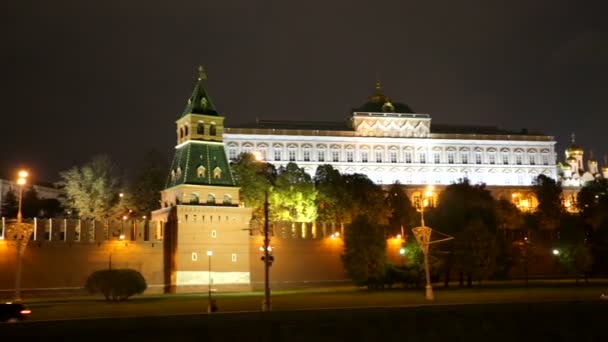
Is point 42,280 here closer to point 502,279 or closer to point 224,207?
point 224,207

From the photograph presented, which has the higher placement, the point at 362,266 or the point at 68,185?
the point at 68,185

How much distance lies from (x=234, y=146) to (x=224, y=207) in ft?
161

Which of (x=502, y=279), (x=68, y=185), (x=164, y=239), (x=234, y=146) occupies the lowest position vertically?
(x=502, y=279)

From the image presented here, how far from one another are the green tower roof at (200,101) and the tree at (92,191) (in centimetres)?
1513

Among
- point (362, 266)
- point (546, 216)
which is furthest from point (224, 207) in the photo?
point (546, 216)

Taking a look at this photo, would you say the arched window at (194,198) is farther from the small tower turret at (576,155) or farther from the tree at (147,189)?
the small tower turret at (576,155)

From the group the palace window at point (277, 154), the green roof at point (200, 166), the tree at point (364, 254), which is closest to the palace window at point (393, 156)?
the palace window at point (277, 154)

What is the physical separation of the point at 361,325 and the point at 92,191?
57031 mm

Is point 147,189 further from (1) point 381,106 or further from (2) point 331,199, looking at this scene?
(1) point 381,106

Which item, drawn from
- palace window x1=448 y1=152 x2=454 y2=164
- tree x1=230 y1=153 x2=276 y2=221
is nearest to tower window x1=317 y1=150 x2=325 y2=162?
palace window x1=448 y1=152 x2=454 y2=164

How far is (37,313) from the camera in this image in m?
38.9

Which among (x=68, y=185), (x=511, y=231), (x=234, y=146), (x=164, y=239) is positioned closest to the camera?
(x=164, y=239)

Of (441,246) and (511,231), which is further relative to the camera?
(511,231)

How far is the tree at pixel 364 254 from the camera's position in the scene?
68062 millimetres
